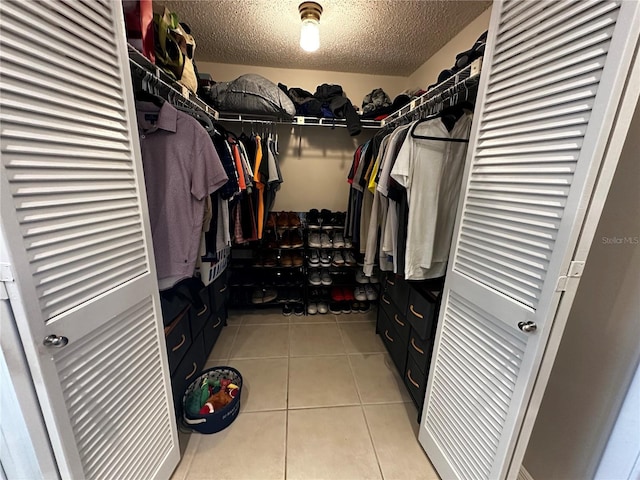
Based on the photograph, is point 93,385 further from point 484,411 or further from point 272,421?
point 484,411

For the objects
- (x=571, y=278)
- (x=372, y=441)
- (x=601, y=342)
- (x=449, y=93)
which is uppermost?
(x=449, y=93)

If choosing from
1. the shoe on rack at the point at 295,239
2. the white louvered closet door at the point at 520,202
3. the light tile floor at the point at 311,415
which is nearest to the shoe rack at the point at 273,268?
the shoe on rack at the point at 295,239

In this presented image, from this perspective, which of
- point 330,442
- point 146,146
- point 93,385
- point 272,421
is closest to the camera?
point 93,385

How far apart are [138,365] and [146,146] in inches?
36.1

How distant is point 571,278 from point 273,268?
2.19 m

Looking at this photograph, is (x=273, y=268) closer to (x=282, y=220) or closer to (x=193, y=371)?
(x=282, y=220)

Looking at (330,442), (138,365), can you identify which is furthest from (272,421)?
(138,365)

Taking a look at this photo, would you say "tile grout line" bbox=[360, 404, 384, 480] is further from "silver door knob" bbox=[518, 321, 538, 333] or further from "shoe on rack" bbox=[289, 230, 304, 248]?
"shoe on rack" bbox=[289, 230, 304, 248]

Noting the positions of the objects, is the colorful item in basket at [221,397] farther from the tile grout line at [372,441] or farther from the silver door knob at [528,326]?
the silver door knob at [528,326]

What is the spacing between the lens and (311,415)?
1.53m

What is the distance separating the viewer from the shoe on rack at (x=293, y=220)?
2445 millimetres

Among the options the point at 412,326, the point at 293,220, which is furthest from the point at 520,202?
the point at 293,220

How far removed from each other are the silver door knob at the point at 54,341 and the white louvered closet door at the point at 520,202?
4.17 ft

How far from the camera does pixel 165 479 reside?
44.3 inches
